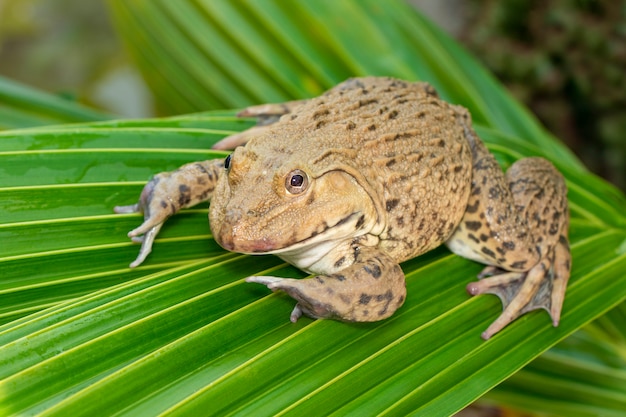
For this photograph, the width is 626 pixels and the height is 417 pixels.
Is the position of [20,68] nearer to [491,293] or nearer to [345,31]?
[345,31]

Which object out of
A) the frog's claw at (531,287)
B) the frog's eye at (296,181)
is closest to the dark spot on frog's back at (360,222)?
the frog's eye at (296,181)

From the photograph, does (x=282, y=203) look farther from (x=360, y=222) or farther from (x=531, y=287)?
(x=531, y=287)

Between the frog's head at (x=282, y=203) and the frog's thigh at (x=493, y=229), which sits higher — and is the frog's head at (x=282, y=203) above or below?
above

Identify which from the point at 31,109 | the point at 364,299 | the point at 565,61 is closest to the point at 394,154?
the point at 364,299

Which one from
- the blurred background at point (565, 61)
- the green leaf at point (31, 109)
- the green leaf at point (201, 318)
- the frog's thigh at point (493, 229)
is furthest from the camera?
the blurred background at point (565, 61)

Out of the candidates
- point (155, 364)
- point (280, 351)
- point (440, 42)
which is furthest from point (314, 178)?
point (440, 42)

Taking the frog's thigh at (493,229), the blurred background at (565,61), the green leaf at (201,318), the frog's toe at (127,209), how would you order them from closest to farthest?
the green leaf at (201,318)
the frog's toe at (127,209)
the frog's thigh at (493,229)
the blurred background at (565,61)

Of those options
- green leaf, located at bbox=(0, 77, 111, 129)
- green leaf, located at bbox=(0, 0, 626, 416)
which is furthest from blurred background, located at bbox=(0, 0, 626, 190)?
green leaf, located at bbox=(0, 0, 626, 416)

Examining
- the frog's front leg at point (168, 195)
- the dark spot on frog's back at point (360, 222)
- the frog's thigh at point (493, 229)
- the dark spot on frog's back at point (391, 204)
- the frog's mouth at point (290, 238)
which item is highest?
the frog's front leg at point (168, 195)

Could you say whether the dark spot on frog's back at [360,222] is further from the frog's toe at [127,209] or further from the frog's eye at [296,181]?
the frog's toe at [127,209]

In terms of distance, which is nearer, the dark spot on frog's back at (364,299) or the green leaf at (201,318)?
the green leaf at (201,318)
